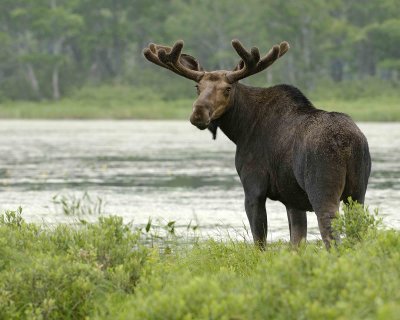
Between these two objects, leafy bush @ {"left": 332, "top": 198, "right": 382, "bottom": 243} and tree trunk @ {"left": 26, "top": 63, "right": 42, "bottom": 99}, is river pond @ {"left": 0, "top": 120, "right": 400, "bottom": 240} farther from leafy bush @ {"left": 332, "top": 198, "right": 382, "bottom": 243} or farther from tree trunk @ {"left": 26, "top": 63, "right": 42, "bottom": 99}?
tree trunk @ {"left": 26, "top": 63, "right": 42, "bottom": 99}

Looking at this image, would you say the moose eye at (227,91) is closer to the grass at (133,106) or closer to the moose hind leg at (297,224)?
the moose hind leg at (297,224)

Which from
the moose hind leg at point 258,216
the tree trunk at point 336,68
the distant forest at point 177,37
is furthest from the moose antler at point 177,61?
the tree trunk at point 336,68

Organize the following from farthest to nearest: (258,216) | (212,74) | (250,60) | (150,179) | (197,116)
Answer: (150,179) < (250,60) < (212,74) < (258,216) < (197,116)

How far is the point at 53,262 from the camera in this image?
6.91 metres

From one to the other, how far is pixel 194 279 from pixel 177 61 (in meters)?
3.95

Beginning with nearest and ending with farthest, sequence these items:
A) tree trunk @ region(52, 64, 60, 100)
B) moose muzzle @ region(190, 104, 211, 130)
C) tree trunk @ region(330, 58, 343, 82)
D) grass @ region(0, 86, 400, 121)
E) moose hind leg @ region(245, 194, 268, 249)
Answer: moose muzzle @ region(190, 104, 211, 130) < moose hind leg @ region(245, 194, 268, 249) < grass @ region(0, 86, 400, 121) < tree trunk @ region(52, 64, 60, 100) < tree trunk @ region(330, 58, 343, 82)

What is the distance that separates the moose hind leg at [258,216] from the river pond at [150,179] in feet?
1.58

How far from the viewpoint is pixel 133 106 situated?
6931cm

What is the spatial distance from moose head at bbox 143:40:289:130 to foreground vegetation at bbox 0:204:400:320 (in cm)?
124

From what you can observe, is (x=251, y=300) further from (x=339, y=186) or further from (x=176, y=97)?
(x=176, y=97)

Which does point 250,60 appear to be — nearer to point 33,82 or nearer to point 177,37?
point 33,82

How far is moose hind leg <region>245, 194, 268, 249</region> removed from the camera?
30.3 feet

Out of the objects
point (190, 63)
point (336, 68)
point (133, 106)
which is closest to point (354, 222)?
point (190, 63)

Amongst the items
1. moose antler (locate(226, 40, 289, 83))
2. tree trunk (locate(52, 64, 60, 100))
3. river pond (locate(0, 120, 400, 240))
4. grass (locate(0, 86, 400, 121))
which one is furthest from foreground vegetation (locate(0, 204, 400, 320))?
tree trunk (locate(52, 64, 60, 100))
